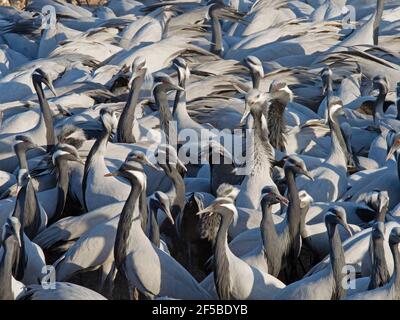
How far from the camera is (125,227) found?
7566 millimetres

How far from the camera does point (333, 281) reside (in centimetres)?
707

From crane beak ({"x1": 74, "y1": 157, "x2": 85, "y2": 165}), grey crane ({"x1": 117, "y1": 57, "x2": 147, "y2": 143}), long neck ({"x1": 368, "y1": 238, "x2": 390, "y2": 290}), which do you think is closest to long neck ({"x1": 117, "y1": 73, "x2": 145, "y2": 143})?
grey crane ({"x1": 117, "y1": 57, "x2": 147, "y2": 143})

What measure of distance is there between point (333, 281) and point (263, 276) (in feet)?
1.51

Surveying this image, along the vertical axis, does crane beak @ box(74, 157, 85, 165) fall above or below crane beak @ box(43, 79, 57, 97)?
above

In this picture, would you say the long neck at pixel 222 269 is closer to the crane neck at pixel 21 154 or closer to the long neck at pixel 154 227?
the long neck at pixel 154 227

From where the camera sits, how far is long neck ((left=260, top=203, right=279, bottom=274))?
7.66 meters

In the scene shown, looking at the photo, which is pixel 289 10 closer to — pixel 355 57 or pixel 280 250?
pixel 355 57

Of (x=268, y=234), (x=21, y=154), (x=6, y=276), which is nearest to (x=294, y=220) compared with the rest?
(x=268, y=234)

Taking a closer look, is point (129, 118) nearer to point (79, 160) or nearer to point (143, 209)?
point (79, 160)

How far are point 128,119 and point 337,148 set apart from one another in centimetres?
154

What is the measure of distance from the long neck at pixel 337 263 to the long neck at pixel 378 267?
160 mm

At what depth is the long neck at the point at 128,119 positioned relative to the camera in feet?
31.6

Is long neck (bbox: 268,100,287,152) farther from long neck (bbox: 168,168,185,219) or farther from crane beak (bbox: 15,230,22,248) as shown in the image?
crane beak (bbox: 15,230,22,248)

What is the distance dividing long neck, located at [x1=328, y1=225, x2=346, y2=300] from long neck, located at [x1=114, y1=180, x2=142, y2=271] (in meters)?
1.08
